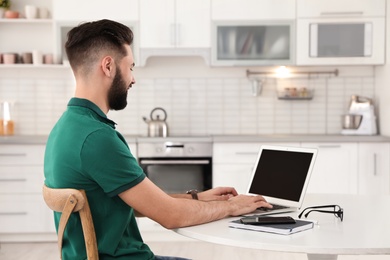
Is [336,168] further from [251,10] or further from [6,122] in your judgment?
[6,122]

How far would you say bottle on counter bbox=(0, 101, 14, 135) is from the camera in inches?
222

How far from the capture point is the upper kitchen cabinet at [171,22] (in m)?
→ 5.39

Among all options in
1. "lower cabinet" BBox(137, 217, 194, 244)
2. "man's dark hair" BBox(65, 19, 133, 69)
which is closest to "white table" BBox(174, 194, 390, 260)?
"man's dark hair" BBox(65, 19, 133, 69)

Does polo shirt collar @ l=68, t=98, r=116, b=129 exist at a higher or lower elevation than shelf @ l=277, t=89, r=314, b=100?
higher

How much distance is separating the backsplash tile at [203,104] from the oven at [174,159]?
0.53 meters

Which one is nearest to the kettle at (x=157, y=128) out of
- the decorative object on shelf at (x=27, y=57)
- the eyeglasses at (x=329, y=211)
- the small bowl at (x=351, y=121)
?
the decorative object on shelf at (x=27, y=57)

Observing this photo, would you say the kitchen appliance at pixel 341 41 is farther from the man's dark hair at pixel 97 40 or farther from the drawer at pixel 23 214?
the man's dark hair at pixel 97 40

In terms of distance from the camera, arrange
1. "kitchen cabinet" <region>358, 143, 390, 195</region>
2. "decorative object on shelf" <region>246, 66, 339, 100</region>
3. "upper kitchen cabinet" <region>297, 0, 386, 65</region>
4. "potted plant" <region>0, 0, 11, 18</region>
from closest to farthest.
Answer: "kitchen cabinet" <region>358, 143, 390, 195</region>, "upper kitchen cabinet" <region>297, 0, 386, 65</region>, "potted plant" <region>0, 0, 11, 18</region>, "decorative object on shelf" <region>246, 66, 339, 100</region>

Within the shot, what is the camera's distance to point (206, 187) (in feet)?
17.4

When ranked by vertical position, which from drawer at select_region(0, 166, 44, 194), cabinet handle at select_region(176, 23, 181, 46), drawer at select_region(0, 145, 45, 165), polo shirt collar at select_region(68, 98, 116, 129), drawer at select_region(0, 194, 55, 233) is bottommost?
drawer at select_region(0, 194, 55, 233)

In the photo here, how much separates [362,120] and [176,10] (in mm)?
1709

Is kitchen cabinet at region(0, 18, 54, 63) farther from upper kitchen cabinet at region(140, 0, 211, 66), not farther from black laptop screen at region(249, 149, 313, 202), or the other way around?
black laptop screen at region(249, 149, 313, 202)

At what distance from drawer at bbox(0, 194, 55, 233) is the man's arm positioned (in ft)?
10.5

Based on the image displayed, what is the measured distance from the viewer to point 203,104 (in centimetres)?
578
